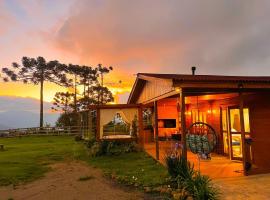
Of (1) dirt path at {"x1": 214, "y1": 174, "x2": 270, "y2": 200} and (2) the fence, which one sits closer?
(1) dirt path at {"x1": 214, "y1": 174, "x2": 270, "y2": 200}

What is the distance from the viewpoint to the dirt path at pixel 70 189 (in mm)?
7148

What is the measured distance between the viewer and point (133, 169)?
1024 cm

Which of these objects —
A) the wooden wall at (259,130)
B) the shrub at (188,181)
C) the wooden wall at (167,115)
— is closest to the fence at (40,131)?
the wooden wall at (167,115)

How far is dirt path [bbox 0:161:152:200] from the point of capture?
7148 millimetres

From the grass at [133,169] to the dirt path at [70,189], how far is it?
0.54 m

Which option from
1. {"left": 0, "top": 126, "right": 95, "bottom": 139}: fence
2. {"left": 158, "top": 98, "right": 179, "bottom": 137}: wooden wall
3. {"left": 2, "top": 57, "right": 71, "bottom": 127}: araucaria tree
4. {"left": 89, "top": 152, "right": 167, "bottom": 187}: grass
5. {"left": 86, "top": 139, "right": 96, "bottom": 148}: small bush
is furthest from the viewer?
{"left": 2, "top": 57, "right": 71, "bottom": 127}: araucaria tree

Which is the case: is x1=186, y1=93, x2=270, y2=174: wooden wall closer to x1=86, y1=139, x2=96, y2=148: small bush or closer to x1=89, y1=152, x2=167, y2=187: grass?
x1=89, y1=152, x2=167, y2=187: grass

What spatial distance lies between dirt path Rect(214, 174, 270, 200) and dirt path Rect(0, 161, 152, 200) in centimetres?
209

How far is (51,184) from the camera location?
8609mm

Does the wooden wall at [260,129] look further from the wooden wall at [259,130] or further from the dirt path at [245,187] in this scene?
the dirt path at [245,187]

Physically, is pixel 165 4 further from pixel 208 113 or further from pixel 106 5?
pixel 208 113

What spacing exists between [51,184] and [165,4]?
9.71 m

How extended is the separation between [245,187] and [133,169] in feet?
14.5

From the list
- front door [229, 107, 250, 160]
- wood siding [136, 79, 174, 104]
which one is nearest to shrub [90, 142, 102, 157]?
wood siding [136, 79, 174, 104]
